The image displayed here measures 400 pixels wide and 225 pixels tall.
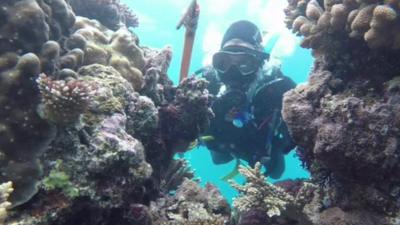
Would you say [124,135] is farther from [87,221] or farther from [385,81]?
[385,81]

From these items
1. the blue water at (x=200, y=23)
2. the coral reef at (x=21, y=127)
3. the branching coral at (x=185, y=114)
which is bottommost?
the coral reef at (x=21, y=127)

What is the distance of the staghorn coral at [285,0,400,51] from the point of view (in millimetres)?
3881

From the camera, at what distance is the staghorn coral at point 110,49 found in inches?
193

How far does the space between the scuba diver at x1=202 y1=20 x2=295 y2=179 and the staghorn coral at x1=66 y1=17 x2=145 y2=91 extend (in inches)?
91.9

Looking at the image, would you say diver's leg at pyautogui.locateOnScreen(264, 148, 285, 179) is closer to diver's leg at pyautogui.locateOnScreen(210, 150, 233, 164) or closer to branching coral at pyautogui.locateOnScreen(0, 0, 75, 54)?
diver's leg at pyautogui.locateOnScreen(210, 150, 233, 164)

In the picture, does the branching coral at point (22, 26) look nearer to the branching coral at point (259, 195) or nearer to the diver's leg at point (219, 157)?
the branching coral at point (259, 195)

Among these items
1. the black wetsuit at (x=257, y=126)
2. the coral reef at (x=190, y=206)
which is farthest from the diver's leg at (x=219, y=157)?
the coral reef at (x=190, y=206)

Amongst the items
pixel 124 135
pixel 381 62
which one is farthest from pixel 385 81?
pixel 124 135

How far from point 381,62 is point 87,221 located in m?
3.70

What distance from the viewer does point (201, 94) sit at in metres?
5.78

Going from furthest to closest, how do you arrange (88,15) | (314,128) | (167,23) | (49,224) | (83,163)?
(167,23), (88,15), (314,128), (83,163), (49,224)

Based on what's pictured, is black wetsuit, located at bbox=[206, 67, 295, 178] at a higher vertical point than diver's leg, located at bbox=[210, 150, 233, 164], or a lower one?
lower

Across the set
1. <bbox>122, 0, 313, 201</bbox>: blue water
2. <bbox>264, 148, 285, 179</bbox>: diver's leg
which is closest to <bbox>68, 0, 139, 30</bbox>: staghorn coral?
<bbox>264, 148, 285, 179</bbox>: diver's leg

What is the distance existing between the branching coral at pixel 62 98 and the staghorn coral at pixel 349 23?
2.98 m
